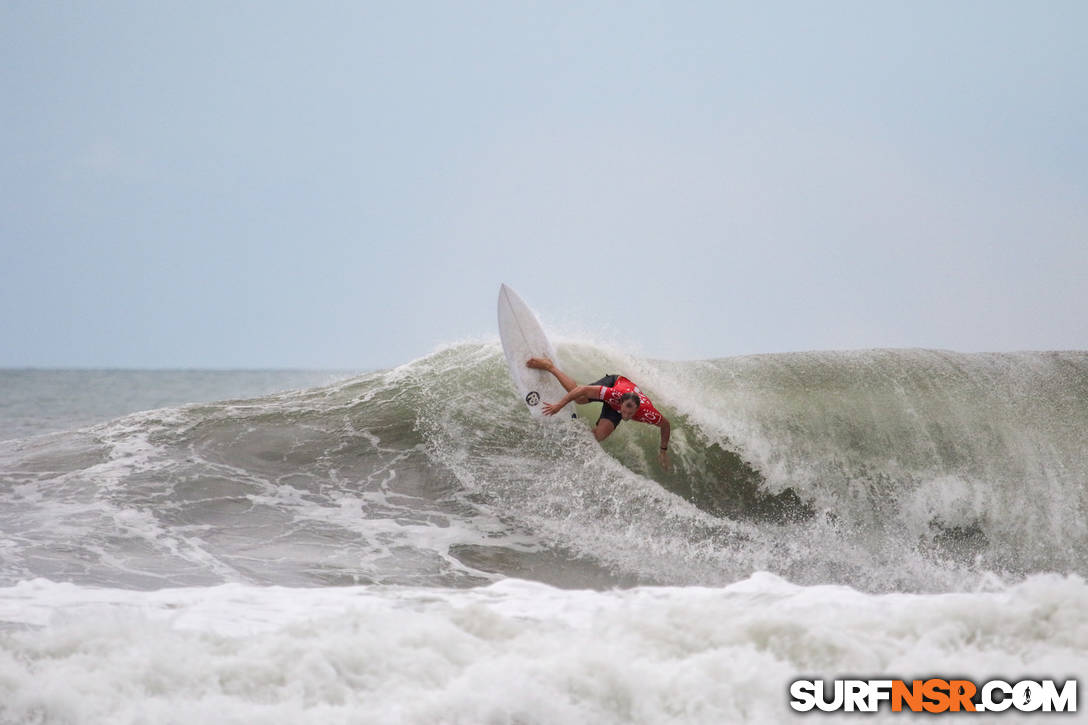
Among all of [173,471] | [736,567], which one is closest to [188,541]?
[173,471]

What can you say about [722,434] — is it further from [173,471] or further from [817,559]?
[173,471]

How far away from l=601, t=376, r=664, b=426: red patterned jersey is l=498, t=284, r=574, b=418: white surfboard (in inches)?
19.9

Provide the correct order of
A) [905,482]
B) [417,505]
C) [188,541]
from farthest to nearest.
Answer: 1. [905,482]
2. [417,505]
3. [188,541]

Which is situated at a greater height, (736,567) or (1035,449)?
(1035,449)

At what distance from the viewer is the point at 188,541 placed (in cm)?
607

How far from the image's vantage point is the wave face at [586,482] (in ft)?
19.7

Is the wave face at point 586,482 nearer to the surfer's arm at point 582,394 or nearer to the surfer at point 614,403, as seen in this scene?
the surfer at point 614,403

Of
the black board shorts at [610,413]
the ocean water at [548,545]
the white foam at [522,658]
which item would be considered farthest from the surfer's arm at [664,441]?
the white foam at [522,658]

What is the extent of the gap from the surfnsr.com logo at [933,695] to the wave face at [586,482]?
7.83 ft

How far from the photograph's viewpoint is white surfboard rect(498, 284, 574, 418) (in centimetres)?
794

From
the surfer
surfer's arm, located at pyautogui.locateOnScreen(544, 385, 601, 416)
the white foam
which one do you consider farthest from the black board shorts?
the white foam

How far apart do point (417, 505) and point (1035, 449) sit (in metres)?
5.76

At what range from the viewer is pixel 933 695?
3.11m

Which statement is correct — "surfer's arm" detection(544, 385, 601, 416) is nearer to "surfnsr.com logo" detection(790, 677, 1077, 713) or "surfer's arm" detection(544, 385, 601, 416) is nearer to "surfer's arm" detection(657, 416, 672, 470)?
"surfer's arm" detection(657, 416, 672, 470)
